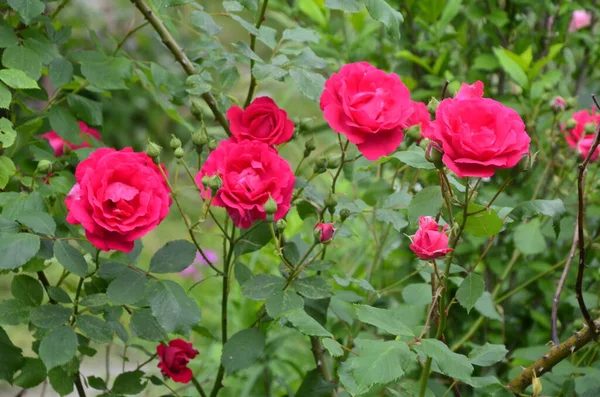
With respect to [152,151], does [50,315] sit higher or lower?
lower

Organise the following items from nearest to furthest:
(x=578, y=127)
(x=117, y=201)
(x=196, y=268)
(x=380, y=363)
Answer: (x=380, y=363), (x=117, y=201), (x=578, y=127), (x=196, y=268)

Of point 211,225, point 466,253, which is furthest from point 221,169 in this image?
point 211,225

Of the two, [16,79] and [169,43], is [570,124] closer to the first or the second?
[169,43]

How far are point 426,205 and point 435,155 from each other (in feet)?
0.37

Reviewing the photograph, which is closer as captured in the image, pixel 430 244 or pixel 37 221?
pixel 430 244

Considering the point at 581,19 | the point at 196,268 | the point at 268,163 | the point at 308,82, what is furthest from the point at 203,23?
the point at 196,268

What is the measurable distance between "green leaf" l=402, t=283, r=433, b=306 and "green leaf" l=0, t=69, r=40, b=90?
0.72m

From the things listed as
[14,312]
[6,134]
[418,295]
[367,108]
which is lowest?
[418,295]

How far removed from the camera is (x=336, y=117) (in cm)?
104

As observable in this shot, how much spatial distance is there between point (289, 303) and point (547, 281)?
0.98 meters

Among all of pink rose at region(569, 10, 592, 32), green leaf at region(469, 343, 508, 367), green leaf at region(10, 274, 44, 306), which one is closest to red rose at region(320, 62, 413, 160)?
green leaf at region(469, 343, 508, 367)

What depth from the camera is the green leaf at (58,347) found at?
1.05 m

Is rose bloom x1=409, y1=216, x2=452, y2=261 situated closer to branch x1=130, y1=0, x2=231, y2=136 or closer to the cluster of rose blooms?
the cluster of rose blooms

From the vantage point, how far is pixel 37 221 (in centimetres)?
106
